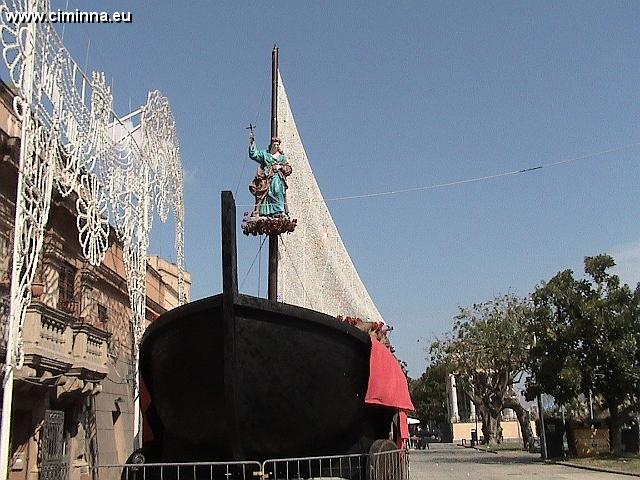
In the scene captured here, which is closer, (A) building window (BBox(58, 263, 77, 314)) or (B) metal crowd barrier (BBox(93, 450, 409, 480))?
(B) metal crowd barrier (BBox(93, 450, 409, 480))

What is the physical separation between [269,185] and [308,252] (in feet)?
5.93

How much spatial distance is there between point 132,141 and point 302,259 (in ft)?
20.2

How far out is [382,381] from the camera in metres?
7.26

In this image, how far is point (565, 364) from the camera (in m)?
25.4

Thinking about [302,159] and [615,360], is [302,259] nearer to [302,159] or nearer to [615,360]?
[302,159]

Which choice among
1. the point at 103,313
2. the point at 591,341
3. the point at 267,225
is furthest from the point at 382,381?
the point at 591,341

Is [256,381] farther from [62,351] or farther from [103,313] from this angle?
[103,313]

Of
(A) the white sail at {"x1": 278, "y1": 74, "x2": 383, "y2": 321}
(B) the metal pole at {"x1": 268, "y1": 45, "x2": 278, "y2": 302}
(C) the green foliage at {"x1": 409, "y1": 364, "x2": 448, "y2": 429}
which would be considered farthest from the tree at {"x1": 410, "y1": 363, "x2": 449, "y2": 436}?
(B) the metal pole at {"x1": 268, "y1": 45, "x2": 278, "y2": 302}

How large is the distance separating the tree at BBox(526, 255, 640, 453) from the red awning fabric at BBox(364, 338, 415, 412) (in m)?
19.0

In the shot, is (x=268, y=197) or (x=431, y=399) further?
(x=431, y=399)

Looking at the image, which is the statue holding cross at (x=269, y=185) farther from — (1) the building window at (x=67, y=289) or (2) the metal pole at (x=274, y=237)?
(1) the building window at (x=67, y=289)

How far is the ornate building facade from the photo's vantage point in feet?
39.1

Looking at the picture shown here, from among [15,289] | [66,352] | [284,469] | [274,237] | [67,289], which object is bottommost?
[284,469]

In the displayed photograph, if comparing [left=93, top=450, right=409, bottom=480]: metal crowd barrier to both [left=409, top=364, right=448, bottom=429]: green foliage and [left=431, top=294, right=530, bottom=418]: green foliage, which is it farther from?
[left=409, top=364, right=448, bottom=429]: green foliage
